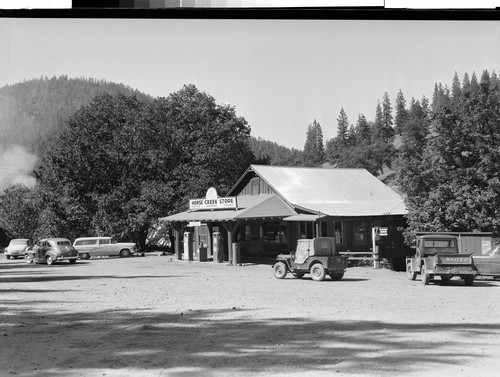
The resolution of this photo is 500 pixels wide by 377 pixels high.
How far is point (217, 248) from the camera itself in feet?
59.6

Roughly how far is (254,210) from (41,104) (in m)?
8.21

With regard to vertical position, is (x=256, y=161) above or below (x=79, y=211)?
above

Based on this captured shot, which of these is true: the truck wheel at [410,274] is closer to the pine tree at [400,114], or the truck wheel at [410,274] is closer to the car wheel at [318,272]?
the car wheel at [318,272]

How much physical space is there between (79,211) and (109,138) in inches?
61.0

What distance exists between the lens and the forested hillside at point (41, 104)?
7586 mm

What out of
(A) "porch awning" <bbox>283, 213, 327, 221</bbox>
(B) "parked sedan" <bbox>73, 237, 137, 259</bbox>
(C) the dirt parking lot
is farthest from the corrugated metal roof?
(B) "parked sedan" <bbox>73, 237, 137, 259</bbox>

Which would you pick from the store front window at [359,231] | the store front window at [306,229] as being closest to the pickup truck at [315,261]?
the store front window at [306,229]

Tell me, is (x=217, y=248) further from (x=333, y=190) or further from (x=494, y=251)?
(x=494, y=251)

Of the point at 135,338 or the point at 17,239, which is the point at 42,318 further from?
the point at 135,338

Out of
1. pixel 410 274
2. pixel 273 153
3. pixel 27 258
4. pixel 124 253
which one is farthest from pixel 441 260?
pixel 27 258

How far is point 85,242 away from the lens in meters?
10.5

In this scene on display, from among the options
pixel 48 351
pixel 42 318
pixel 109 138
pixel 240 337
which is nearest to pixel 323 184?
pixel 109 138

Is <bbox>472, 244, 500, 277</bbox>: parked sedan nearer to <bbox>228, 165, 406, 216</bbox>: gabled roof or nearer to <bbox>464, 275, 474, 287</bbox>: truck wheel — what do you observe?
<bbox>464, 275, 474, 287</bbox>: truck wheel

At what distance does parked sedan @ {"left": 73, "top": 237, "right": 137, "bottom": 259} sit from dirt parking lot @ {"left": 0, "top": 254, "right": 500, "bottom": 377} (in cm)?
23
